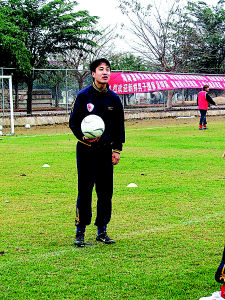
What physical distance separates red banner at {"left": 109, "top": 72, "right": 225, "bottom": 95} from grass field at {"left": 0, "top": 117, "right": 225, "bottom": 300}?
15.6 metres

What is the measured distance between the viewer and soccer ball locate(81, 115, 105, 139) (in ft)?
17.7

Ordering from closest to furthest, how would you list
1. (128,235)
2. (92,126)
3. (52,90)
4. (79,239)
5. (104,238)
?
(92,126), (79,239), (104,238), (128,235), (52,90)

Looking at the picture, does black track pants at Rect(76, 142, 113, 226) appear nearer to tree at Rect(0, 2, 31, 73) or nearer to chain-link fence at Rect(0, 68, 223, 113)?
chain-link fence at Rect(0, 68, 223, 113)

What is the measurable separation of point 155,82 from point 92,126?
24838 millimetres

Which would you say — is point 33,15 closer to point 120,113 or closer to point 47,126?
point 47,126

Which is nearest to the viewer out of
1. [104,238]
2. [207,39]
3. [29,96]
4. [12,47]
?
[104,238]

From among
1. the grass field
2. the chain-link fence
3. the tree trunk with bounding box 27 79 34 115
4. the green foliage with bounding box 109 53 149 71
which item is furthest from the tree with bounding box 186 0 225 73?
the grass field

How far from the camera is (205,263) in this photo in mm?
4898

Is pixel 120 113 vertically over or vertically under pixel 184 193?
over

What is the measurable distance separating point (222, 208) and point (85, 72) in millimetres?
21554

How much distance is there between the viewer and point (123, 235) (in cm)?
600

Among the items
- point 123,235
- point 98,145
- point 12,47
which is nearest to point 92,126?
point 98,145

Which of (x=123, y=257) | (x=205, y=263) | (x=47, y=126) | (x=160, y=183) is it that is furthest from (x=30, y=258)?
(x=47, y=126)

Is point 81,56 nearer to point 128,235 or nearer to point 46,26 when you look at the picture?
point 46,26
